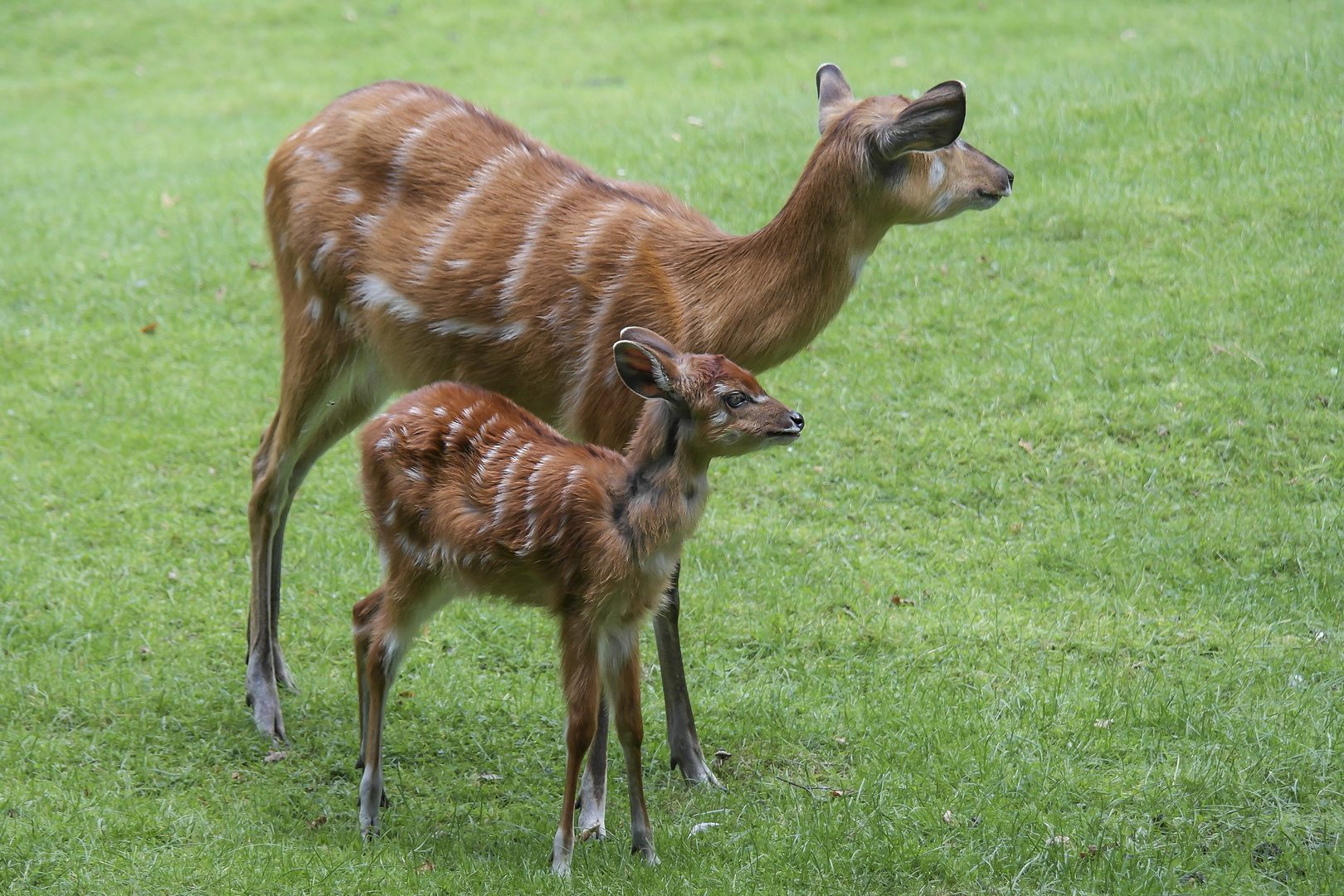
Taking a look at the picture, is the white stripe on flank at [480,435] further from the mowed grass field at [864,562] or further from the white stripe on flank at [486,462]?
the mowed grass field at [864,562]

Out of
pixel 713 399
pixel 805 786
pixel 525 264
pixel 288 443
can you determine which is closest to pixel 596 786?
pixel 805 786

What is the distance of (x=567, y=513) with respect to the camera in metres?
4.30

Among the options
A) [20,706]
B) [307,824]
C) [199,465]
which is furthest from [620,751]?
[199,465]

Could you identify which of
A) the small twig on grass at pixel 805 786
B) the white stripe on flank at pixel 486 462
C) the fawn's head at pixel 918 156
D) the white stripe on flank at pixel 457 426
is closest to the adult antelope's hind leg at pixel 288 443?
the white stripe on flank at pixel 457 426

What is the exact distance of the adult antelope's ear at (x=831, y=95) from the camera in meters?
5.09

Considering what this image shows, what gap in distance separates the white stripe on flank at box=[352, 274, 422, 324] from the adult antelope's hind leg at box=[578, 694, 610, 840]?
1679mm

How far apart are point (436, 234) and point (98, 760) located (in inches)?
93.7

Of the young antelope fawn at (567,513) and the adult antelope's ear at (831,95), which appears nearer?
the young antelope fawn at (567,513)

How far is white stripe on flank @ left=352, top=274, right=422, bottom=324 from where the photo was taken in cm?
516

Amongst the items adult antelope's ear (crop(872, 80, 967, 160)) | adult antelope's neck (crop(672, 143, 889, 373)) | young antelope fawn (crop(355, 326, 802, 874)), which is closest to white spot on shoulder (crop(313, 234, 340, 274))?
young antelope fawn (crop(355, 326, 802, 874))

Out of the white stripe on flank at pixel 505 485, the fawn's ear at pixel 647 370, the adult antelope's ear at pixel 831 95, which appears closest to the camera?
the fawn's ear at pixel 647 370

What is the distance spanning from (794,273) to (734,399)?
0.75 metres

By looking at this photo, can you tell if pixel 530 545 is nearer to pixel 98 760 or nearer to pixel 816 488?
pixel 98 760

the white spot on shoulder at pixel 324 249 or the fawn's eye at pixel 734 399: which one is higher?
the fawn's eye at pixel 734 399
